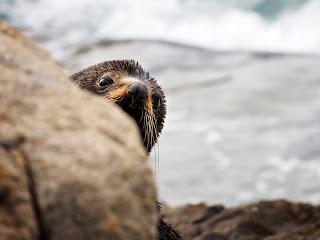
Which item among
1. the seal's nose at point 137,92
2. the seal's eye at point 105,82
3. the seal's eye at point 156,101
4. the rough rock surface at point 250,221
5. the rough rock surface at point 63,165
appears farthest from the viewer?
the rough rock surface at point 250,221

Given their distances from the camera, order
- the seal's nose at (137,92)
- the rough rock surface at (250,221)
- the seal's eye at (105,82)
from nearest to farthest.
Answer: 1. the seal's nose at (137,92)
2. the seal's eye at (105,82)
3. the rough rock surface at (250,221)

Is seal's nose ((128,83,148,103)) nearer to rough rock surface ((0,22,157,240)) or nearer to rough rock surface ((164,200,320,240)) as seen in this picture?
rough rock surface ((0,22,157,240))

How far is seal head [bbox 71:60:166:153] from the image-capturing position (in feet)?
16.1

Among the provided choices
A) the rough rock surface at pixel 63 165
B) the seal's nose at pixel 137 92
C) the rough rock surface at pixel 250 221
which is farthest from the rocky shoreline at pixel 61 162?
the rough rock surface at pixel 250 221

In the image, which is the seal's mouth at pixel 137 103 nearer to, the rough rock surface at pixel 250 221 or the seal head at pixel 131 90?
the seal head at pixel 131 90

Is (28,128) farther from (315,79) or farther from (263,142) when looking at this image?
(315,79)

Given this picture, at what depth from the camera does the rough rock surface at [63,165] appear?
2.18m

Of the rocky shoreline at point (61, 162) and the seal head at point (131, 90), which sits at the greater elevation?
the seal head at point (131, 90)

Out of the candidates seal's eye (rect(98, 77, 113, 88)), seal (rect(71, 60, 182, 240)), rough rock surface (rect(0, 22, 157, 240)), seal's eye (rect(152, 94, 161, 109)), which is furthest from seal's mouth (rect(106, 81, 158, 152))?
rough rock surface (rect(0, 22, 157, 240))

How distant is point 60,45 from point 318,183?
1101 cm

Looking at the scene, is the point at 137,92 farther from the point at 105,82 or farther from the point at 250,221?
the point at 250,221

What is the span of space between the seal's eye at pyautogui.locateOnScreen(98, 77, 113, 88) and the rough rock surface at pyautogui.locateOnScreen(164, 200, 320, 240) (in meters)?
2.49

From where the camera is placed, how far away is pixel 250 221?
7727 mm

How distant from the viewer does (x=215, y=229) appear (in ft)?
25.6
